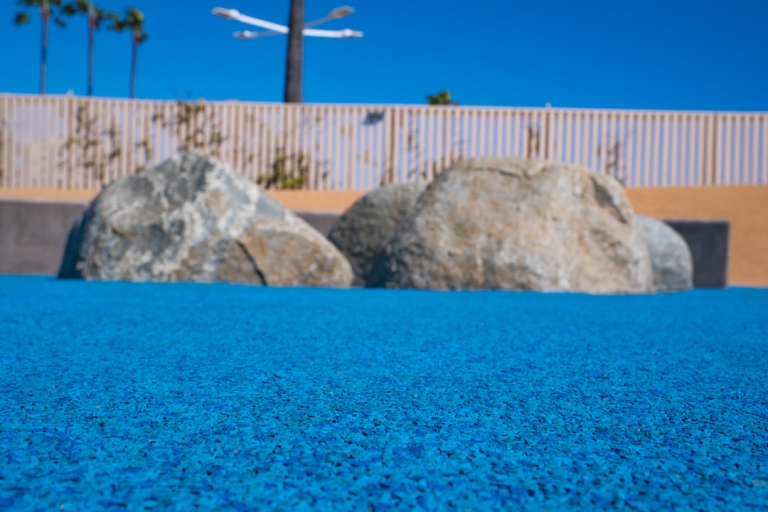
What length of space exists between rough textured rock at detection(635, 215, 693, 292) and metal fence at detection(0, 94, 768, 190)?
13.1 feet

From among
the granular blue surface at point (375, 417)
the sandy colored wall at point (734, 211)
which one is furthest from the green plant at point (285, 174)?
the granular blue surface at point (375, 417)

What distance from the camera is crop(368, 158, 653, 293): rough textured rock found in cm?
492

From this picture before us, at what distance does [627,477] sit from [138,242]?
4818 millimetres

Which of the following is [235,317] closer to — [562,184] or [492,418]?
[492,418]

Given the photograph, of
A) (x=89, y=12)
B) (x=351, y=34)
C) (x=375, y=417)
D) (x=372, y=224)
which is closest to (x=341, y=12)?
(x=351, y=34)

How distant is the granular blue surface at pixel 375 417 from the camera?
0.90 meters

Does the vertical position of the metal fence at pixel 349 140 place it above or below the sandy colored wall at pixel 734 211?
above

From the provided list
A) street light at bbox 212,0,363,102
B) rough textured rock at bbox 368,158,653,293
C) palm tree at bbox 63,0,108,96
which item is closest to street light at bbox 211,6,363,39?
street light at bbox 212,0,363,102

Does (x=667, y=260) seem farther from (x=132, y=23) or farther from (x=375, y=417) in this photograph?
(x=132, y=23)

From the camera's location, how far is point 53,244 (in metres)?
6.94

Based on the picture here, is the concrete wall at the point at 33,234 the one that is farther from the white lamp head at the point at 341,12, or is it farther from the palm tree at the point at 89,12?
the palm tree at the point at 89,12

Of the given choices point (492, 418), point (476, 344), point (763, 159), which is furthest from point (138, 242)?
point (763, 159)

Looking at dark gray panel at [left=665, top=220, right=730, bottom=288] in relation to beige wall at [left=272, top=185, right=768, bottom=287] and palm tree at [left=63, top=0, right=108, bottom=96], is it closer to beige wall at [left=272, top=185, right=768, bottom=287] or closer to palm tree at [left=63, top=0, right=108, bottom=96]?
beige wall at [left=272, top=185, right=768, bottom=287]

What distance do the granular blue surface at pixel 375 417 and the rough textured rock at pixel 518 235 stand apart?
225 cm
